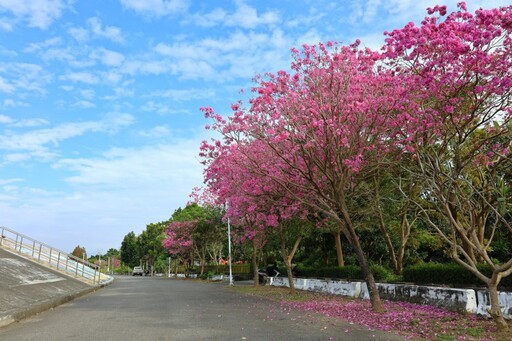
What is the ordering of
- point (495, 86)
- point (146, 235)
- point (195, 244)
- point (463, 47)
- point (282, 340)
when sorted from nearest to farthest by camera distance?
point (282, 340) → point (463, 47) → point (495, 86) → point (195, 244) → point (146, 235)

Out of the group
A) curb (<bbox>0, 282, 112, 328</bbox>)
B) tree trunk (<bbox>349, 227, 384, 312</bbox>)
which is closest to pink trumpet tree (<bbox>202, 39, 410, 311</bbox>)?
Result: tree trunk (<bbox>349, 227, 384, 312</bbox>)

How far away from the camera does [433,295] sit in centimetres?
1284

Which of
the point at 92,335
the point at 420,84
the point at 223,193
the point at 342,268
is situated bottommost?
the point at 92,335

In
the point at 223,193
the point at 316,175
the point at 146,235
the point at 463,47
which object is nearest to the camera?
the point at 463,47

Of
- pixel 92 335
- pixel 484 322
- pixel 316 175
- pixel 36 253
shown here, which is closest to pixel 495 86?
pixel 484 322

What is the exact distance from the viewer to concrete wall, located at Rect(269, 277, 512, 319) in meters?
10.8

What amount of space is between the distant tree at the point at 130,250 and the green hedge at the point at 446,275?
81.8 metres

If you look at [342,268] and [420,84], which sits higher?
[420,84]

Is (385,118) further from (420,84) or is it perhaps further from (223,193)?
(223,193)

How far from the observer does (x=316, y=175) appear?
15.5 meters

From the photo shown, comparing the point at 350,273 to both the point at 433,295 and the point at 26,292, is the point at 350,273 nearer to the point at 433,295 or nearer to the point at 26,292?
the point at 433,295

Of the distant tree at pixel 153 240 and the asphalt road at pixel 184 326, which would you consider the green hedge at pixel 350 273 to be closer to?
the asphalt road at pixel 184 326

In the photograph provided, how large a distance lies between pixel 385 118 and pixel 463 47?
3346 millimetres

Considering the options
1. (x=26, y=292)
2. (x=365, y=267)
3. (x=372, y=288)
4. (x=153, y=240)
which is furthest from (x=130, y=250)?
(x=372, y=288)
